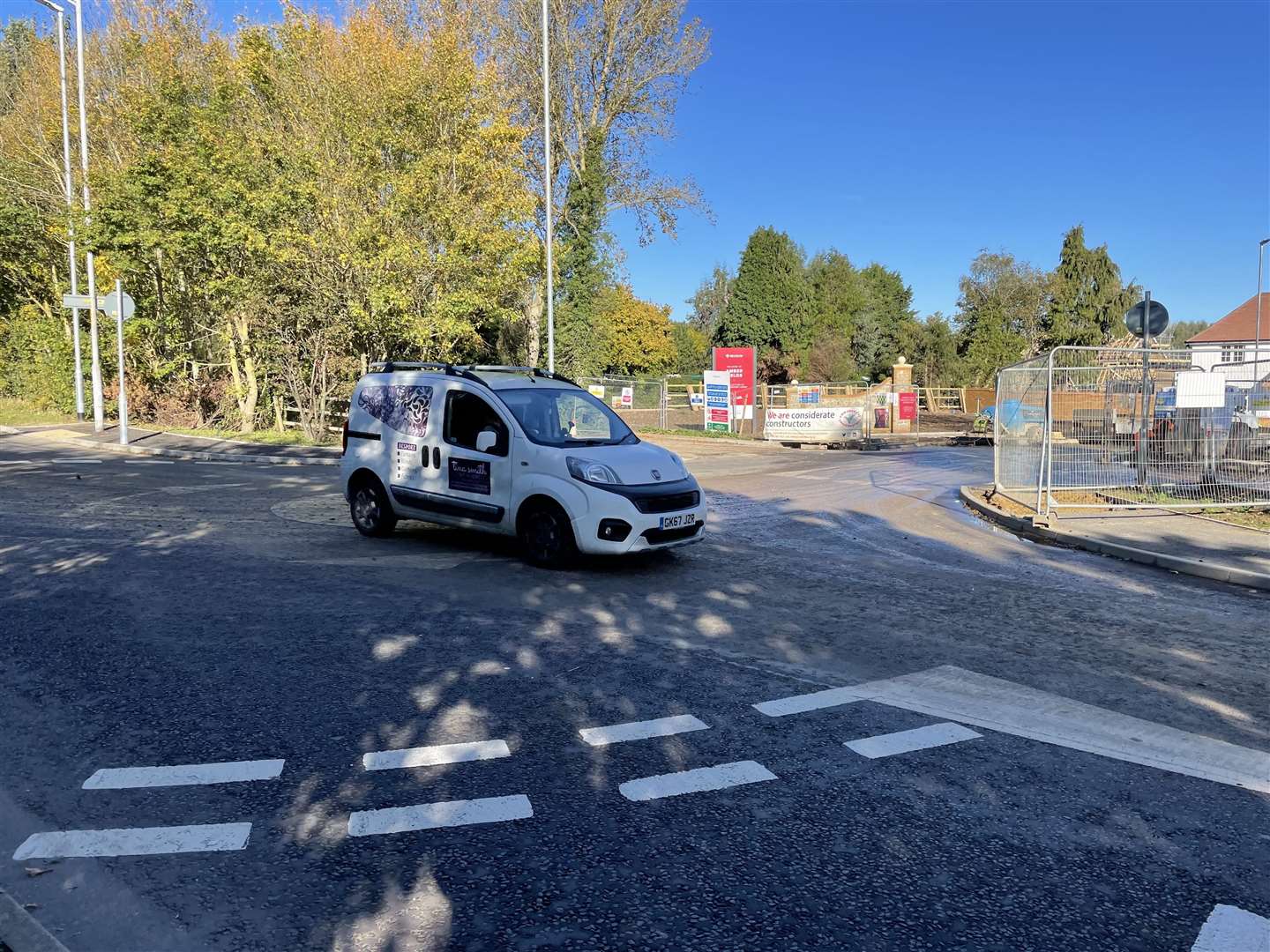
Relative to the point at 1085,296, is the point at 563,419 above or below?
below

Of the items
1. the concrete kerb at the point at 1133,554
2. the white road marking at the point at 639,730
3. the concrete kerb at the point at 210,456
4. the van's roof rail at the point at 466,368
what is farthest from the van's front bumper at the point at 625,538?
the concrete kerb at the point at 210,456

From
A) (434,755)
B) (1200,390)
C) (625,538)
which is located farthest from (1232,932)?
(1200,390)

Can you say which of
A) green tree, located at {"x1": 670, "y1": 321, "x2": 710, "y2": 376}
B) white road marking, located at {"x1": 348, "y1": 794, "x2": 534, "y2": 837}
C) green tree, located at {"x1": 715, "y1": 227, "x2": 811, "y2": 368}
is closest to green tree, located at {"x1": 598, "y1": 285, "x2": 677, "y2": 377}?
green tree, located at {"x1": 670, "y1": 321, "x2": 710, "y2": 376}

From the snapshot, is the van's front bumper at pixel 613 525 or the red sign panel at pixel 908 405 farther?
the red sign panel at pixel 908 405

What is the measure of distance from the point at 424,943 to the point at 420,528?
8354mm

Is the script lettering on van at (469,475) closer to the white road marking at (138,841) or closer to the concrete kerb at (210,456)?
the white road marking at (138,841)

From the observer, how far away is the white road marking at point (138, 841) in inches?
134

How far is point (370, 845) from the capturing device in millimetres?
3451

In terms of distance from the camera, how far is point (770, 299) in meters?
69.9

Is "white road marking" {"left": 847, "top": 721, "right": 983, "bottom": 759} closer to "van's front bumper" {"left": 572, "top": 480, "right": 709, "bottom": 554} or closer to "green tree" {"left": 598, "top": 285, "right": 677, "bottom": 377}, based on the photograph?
"van's front bumper" {"left": 572, "top": 480, "right": 709, "bottom": 554}

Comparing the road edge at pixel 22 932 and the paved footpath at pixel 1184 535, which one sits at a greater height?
the paved footpath at pixel 1184 535

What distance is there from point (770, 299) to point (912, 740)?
222 ft

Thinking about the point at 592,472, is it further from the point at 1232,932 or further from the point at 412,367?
the point at 1232,932

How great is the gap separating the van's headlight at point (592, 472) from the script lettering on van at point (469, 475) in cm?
109
